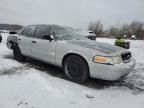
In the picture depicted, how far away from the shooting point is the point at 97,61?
375 cm

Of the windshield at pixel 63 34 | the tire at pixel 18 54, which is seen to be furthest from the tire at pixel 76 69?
the tire at pixel 18 54

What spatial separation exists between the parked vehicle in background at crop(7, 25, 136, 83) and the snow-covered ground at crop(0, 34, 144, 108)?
1.12 feet

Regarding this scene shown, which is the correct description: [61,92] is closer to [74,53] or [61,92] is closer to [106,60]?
[74,53]

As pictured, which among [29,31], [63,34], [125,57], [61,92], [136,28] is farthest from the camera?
[136,28]

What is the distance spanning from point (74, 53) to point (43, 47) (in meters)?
1.17

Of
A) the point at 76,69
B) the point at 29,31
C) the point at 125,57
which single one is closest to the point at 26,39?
the point at 29,31

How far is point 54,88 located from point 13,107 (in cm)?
107

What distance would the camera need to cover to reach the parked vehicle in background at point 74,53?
12.2 feet

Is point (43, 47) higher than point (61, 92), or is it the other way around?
point (43, 47)

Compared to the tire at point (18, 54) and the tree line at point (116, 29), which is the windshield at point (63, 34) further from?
the tree line at point (116, 29)

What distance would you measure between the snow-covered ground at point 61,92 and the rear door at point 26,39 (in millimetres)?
965

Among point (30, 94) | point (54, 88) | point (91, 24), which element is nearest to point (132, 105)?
point (54, 88)

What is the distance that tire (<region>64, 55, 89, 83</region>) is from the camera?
3.97 metres

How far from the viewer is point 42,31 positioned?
17.0 ft
